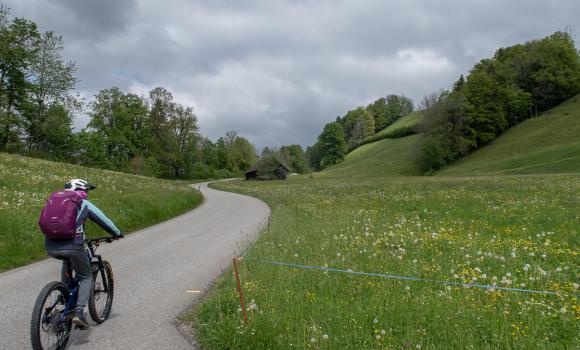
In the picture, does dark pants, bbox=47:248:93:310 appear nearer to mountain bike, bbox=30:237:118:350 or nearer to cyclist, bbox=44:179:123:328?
cyclist, bbox=44:179:123:328

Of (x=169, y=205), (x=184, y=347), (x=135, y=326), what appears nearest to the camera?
(x=184, y=347)

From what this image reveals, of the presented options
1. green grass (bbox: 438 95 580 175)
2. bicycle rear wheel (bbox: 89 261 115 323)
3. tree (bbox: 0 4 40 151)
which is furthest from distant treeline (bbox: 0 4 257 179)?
green grass (bbox: 438 95 580 175)

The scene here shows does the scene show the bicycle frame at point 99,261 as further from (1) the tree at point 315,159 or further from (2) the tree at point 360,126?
(1) the tree at point 315,159

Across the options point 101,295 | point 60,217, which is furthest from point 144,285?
point 60,217

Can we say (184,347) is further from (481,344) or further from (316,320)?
(481,344)

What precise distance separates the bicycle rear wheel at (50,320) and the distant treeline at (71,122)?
47948 mm

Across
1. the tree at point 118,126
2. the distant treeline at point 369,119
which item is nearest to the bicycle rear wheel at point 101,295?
the tree at point 118,126

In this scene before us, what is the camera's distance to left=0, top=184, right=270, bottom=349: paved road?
5.76 m

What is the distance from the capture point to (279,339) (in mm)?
4938

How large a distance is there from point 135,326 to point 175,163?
3457 inches

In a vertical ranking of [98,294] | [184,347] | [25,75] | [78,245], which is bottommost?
[184,347]

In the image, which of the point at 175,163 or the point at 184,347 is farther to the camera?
the point at 175,163

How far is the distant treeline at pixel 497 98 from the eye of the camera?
74.8 metres

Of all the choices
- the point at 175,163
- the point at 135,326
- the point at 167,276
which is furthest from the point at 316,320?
the point at 175,163
